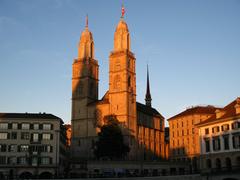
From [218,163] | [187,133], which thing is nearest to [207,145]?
[218,163]

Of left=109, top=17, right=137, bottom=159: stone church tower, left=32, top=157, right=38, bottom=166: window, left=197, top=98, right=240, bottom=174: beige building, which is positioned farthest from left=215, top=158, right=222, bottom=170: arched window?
left=109, top=17, right=137, bottom=159: stone church tower

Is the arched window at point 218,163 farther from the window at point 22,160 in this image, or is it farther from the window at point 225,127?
the window at point 22,160

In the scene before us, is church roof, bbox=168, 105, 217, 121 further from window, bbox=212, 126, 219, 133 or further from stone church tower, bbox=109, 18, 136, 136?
window, bbox=212, 126, 219, 133

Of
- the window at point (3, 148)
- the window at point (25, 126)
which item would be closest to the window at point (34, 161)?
the window at point (3, 148)

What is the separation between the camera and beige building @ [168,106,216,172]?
133500 millimetres

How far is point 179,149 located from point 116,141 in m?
39.6

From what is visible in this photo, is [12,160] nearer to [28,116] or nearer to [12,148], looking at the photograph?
[12,148]

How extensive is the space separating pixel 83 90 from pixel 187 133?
116ft

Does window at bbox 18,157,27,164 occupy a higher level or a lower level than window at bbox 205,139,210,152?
lower

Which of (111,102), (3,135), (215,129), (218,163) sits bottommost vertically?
(218,163)

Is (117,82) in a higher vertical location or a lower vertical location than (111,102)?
higher

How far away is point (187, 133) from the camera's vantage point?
13662 centimetres

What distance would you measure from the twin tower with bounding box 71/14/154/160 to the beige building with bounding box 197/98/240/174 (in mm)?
42182

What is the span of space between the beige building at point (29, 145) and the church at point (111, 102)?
85.4 feet
